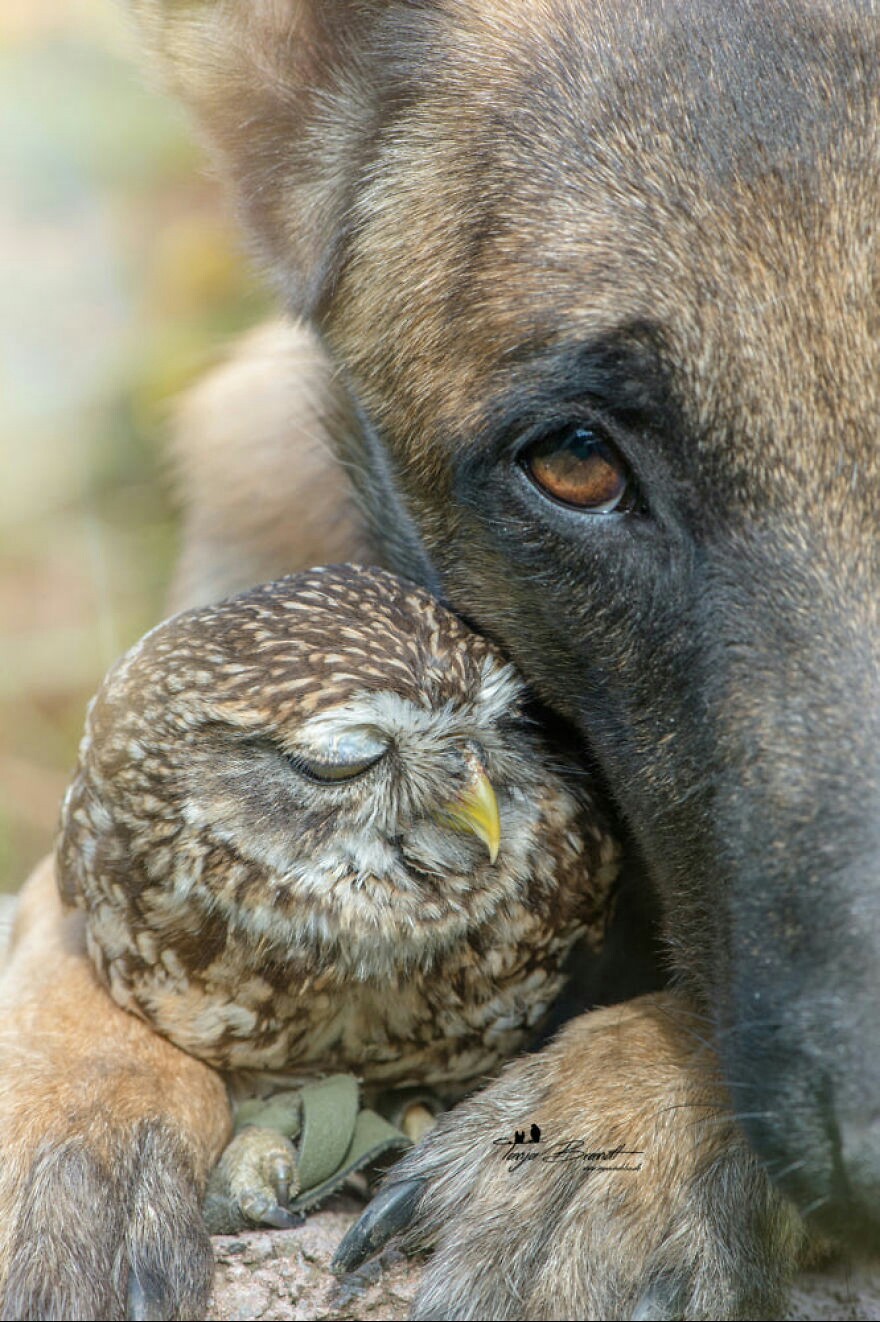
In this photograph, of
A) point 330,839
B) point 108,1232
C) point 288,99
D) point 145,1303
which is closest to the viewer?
point 145,1303

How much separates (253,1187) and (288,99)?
7.65 feet

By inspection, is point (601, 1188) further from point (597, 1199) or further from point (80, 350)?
point (80, 350)

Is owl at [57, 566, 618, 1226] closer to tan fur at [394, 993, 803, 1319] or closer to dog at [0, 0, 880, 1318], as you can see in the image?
dog at [0, 0, 880, 1318]

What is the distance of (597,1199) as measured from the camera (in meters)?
2.73

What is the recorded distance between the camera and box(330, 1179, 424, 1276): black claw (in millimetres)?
2803

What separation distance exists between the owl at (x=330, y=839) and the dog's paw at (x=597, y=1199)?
0.25 meters

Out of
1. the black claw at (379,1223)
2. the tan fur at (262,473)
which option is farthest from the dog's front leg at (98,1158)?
the tan fur at (262,473)

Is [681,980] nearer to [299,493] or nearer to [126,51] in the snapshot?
[299,493]

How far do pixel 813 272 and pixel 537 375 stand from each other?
1.64 ft

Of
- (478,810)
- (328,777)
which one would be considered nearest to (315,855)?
(328,777)

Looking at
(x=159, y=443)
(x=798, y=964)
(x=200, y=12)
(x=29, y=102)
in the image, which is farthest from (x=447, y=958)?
(x=29, y=102)

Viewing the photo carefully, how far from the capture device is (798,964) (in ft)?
7.88

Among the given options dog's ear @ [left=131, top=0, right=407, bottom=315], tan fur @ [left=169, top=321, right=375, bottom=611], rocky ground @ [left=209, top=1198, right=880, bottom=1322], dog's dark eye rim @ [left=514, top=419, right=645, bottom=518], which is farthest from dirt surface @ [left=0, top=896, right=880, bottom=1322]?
dog's ear @ [left=131, top=0, right=407, bottom=315]

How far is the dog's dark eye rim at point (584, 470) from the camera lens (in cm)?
282
